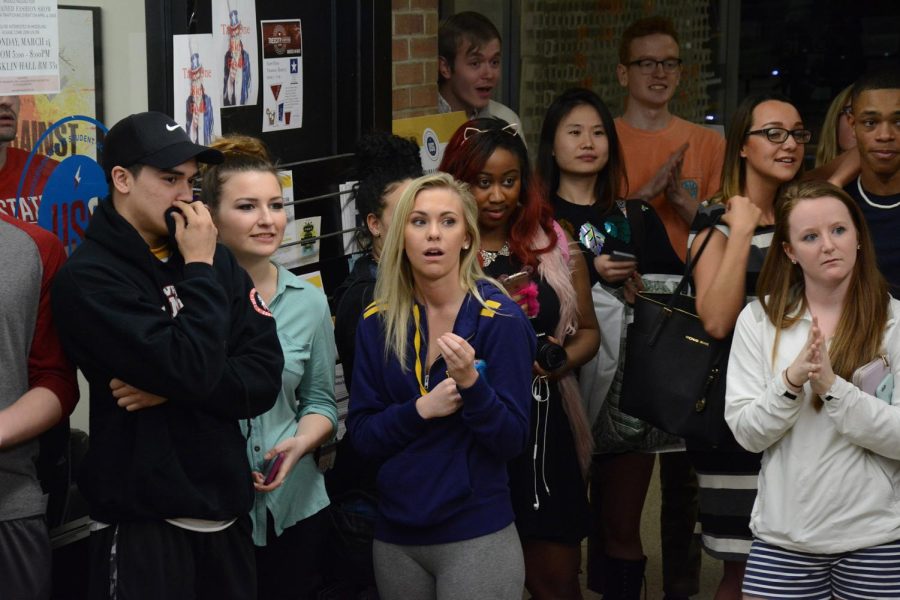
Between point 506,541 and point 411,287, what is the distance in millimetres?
821

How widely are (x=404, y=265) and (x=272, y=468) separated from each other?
733mm

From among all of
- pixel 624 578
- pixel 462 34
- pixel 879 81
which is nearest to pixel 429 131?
pixel 462 34

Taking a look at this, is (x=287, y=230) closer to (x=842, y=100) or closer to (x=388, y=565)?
(x=388, y=565)

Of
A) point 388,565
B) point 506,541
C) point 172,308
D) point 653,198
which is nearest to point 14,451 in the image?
point 172,308

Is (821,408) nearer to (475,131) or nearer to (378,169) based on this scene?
(475,131)

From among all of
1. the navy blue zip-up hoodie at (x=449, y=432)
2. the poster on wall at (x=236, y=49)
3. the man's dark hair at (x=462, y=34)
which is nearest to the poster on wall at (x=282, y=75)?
the poster on wall at (x=236, y=49)

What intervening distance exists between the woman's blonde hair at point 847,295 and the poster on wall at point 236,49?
2.07 m

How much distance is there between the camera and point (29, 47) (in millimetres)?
3959

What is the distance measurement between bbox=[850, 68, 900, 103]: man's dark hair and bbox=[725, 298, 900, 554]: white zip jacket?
1.09 metres

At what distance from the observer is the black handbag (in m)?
4.46

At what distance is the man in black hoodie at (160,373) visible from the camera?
3.43 metres

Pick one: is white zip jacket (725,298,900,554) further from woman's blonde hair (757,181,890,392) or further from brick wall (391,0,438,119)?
brick wall (391,0,438,119)

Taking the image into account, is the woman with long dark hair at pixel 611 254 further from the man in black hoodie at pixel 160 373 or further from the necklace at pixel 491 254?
the man in black hoodie at pixel 160 373

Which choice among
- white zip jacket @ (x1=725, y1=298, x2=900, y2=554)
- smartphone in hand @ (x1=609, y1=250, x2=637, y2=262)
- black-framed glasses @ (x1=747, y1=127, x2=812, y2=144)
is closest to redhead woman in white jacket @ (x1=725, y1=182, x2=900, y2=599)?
white zip jacket @ (x1=725, y1=298, x2=900, y2=554)
